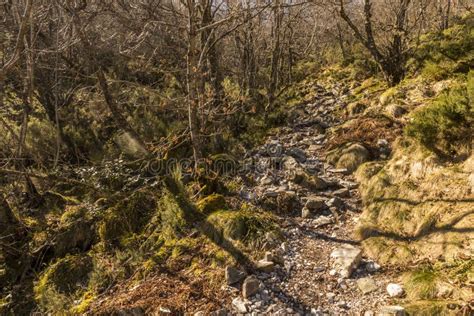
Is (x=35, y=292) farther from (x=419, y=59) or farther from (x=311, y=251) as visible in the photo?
(x=419, y=59)

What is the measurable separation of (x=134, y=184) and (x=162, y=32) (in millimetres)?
3410

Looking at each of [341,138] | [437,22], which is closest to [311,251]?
[341,138]

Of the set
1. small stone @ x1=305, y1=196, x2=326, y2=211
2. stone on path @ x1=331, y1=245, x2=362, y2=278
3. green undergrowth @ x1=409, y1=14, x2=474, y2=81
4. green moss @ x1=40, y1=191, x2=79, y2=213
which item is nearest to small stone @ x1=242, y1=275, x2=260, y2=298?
stone on path @ x1=331, y1=245, x2=362, y2=278

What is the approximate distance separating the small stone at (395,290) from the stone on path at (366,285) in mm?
132

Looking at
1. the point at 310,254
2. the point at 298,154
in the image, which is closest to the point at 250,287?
the point at 310,254

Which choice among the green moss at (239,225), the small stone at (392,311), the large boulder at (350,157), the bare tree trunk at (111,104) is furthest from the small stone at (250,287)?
the bare tree trunk at (111,104)

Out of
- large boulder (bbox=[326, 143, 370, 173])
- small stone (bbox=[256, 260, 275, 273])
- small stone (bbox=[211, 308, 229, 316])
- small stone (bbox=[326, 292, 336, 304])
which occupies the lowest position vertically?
small stone (bbox=[326, 292, 336, 304])

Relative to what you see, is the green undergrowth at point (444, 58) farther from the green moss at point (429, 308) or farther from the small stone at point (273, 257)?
the small stone at point (273, 257)

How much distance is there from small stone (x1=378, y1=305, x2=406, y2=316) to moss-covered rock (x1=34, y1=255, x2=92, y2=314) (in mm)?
3586

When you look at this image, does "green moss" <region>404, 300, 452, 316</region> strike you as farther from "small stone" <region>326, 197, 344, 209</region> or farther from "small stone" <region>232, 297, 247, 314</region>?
"small stone" <region>326, 197, 344, 209</region>

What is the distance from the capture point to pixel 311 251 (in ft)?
13.6

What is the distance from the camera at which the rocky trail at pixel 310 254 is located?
133 inches

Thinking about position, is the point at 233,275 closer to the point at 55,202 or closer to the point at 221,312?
the point at 221,312

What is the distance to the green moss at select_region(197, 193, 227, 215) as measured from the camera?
15.8 feet
